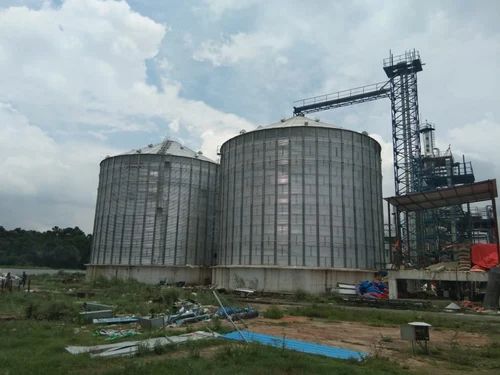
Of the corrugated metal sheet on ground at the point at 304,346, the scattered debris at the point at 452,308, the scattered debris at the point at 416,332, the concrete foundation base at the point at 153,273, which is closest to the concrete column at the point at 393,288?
the scattered debris at the point at 452,308

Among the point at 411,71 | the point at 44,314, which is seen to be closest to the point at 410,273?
the point at 44,314

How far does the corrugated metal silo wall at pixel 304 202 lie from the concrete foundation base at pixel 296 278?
0.75m

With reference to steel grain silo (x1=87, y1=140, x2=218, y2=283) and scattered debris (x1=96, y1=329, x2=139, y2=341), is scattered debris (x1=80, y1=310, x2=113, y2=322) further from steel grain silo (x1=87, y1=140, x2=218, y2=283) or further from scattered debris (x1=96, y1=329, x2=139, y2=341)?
steel grain silo (x1=87, y1=140, x2=218, y2=283)

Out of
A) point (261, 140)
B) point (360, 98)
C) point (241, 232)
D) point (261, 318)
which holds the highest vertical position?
point (360, 98)

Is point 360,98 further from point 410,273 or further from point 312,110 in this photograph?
point 410,273

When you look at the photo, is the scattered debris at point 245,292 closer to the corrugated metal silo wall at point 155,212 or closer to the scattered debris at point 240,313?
the scattered debris at point 240,313

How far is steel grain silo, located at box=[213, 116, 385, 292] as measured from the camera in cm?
3969

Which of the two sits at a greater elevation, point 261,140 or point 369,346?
point 261,140

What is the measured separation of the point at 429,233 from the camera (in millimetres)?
60250

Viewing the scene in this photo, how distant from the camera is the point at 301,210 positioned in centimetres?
4078

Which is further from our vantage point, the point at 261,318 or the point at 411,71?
the point at 411,71

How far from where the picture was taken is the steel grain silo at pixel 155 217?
5116 cm

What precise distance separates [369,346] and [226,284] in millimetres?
29962

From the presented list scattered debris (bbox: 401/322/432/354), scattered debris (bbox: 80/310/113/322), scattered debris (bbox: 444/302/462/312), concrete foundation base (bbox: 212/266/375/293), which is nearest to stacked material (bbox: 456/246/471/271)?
scattered debris (bbox: 444/302/462/312)
